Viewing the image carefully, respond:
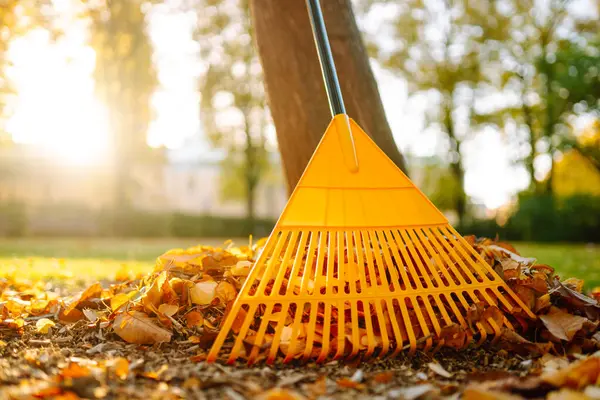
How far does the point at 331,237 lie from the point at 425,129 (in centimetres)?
1692

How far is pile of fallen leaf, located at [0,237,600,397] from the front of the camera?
1.80 metres

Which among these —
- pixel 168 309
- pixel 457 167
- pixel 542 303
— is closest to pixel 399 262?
pixel 542 303

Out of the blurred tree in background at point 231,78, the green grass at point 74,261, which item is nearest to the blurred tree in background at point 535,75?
the blurred tree in background at point 231,78

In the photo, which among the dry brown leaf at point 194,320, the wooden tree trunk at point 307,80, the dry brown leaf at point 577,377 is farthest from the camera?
the wooden tree trunk at point 307,80

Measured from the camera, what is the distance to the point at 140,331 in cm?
182

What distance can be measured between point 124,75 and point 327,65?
46.6ft

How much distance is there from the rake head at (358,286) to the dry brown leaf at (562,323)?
8 cm

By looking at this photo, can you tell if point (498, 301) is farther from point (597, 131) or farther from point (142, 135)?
A: point (597, 131)

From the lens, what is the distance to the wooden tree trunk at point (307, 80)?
8.89 ft

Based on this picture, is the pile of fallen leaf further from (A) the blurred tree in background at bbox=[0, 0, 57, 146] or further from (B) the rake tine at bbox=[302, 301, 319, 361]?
(A) the blurred tree in background at bbox=[0, 0, 57, 146]

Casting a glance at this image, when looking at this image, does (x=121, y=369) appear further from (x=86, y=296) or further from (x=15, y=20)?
(x=15, y=20)

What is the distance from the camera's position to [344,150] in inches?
76.4

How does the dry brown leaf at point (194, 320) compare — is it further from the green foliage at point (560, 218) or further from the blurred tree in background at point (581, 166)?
the blurred tree in background at point (581, 166)

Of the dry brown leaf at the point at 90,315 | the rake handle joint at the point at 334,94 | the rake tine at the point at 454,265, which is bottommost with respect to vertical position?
the dry brown leaf at the point at 90,315
